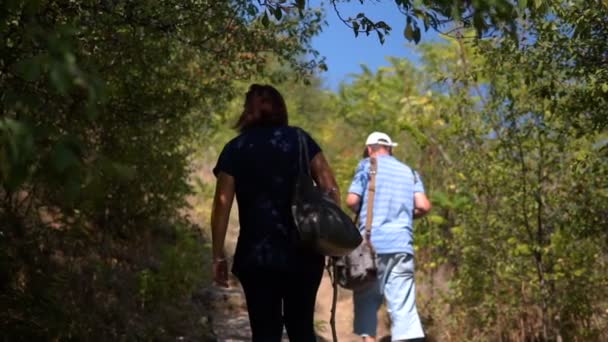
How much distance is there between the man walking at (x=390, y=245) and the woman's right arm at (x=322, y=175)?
1872mm

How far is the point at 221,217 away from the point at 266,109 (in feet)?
1.91

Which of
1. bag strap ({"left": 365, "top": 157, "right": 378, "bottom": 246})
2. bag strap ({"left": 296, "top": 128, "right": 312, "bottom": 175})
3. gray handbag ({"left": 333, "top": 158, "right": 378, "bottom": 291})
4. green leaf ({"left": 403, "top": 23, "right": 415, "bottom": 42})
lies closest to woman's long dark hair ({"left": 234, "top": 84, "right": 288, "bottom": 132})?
bag strap ({"left": 296, "top": 128, "right": 312, "bottom": 175})

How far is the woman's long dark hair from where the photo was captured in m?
4.50

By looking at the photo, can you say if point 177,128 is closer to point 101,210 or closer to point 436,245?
point 101,210

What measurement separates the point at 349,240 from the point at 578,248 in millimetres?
3679

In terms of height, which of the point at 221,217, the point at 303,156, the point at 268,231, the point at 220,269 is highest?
the point at 303,156

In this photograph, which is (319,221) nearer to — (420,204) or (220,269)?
(220,269)

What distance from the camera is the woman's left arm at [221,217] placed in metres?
4.38

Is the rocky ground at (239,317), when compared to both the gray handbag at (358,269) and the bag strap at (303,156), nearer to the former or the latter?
the gray handbag at (358,269)

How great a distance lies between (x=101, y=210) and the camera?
7.33m

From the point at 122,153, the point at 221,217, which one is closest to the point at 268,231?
the point at 221,217

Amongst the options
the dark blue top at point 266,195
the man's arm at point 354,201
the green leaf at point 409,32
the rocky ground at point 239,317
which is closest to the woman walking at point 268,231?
the dark blue top at point 266,195

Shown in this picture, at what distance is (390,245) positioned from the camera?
6352 millimetres

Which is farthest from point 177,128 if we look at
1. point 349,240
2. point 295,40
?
point 349,240
